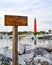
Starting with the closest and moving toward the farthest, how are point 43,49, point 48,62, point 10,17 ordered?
point 10,17 < point 48,62 < point 43,49

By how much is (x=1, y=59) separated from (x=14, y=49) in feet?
13.0

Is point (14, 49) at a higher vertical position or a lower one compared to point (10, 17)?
lower

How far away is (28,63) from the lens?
9945 millimetres

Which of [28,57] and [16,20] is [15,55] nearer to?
[16,20]

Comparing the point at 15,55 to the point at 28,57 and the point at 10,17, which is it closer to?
the point at 10,17

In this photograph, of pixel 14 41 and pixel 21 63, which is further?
pixel 21 63

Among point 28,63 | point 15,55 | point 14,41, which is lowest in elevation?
point 28,63

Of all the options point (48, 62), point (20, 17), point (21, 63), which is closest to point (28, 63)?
point (21, 63)

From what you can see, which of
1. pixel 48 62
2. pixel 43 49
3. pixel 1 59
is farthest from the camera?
pixel 43 49

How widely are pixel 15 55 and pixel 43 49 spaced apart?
6.25 meters

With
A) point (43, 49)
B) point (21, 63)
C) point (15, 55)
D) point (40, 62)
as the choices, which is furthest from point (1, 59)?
point (15, 55)

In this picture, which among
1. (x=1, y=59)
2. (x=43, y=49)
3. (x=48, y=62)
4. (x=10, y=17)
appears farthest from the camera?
(x=43, y=49)

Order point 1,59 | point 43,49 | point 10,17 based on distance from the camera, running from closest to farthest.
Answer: point 10,17 → point 1,59 → point 43,49

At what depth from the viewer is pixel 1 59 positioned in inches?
414
